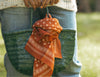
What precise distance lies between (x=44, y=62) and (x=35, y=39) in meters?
0.20

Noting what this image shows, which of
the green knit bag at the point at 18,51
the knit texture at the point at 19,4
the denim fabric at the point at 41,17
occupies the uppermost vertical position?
the knit texture at the point at 19,4

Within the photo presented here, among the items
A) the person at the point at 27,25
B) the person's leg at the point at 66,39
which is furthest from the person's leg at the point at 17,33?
the person's leg at the point at 66,39

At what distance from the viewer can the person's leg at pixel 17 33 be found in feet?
6.82

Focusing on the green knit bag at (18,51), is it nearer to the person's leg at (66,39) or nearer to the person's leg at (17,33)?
the person's leg at (17,33)

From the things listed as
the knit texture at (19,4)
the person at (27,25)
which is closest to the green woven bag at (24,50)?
the person at (27,25)

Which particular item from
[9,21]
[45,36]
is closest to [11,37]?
[9,21]

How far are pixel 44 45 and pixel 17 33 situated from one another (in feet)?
0.81

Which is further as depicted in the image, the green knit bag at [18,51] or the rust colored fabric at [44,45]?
the green knit bag at [18,51]

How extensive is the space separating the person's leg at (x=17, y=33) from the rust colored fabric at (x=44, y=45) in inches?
2.4

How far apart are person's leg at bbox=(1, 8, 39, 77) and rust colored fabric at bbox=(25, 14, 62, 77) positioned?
2.4 inches

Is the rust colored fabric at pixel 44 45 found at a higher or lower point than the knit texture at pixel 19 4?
lower

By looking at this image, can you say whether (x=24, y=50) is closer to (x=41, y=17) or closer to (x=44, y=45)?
(x=44, y=45)

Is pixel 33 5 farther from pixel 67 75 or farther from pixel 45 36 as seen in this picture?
pixel 67 75

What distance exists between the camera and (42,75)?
209cm
